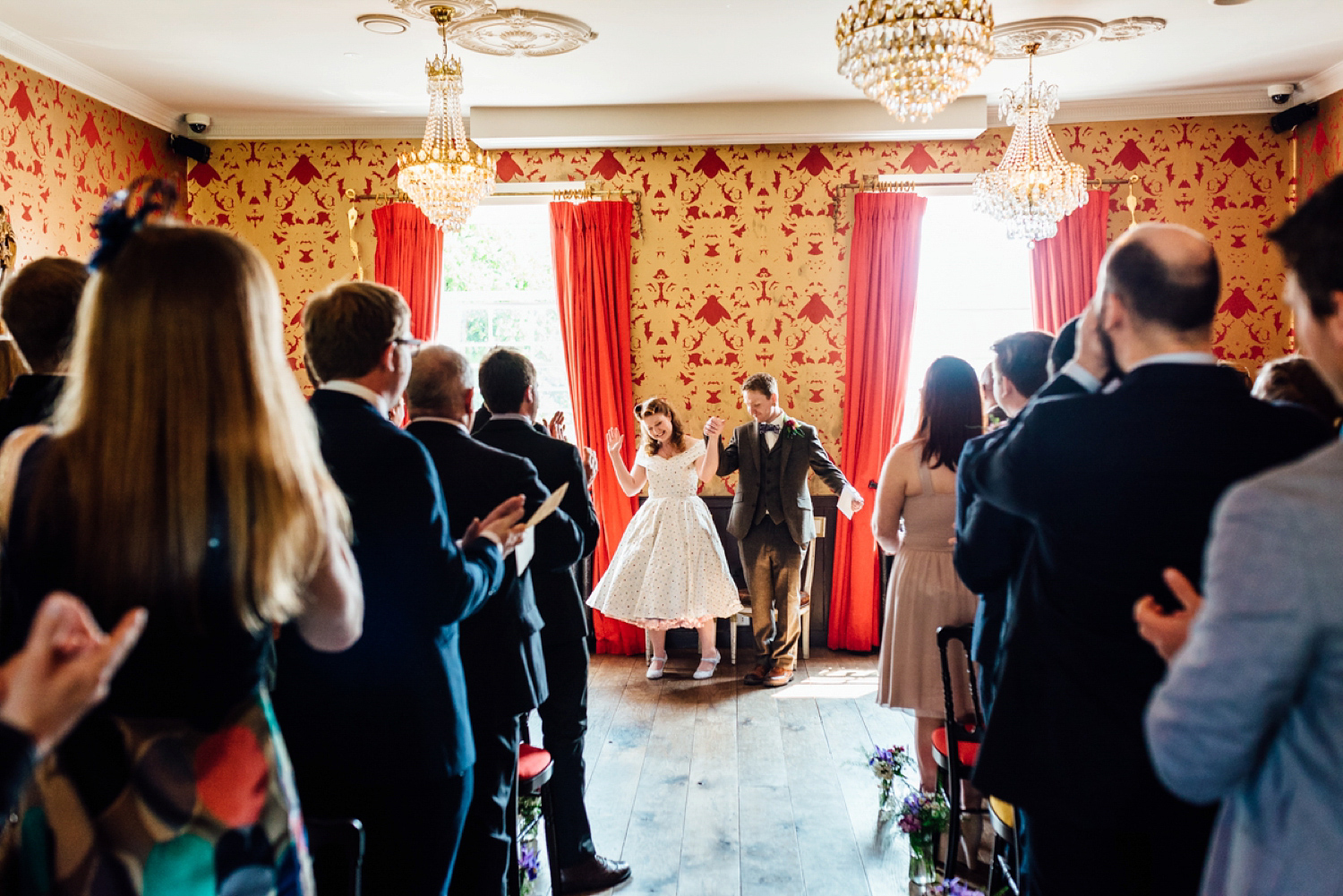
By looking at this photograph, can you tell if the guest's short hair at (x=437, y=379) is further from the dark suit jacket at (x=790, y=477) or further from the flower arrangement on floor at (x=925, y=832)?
the dark suit jacket at (x=790, y=477)

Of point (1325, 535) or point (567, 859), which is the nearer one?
point (1325, 535)

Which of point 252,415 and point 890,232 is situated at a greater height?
point 890,232

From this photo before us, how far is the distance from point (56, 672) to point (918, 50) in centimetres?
275

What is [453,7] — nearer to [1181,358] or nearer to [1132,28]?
[1132,28]

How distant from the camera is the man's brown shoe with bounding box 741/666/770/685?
4.95 metres

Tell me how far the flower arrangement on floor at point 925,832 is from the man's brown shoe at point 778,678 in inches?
74.3

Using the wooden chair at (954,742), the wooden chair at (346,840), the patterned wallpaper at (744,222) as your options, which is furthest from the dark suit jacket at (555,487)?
the patterned wallpaper at (744,222)

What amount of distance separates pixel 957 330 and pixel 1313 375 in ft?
13.6

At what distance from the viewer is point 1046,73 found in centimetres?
498

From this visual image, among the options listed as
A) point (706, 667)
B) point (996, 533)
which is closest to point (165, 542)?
point (996, 533)

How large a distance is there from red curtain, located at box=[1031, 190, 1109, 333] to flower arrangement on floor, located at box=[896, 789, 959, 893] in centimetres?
346

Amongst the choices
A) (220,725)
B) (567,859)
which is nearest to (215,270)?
(220,725)

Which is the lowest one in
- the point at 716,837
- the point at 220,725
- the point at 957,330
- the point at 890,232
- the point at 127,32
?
the point at 716,837

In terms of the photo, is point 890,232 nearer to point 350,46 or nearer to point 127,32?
point 350,46
